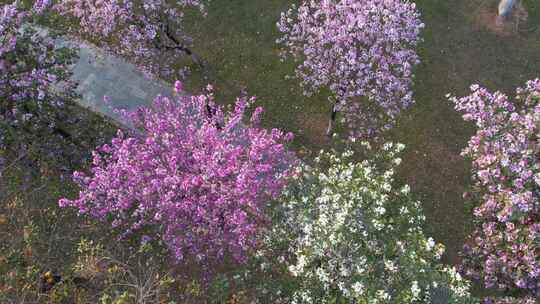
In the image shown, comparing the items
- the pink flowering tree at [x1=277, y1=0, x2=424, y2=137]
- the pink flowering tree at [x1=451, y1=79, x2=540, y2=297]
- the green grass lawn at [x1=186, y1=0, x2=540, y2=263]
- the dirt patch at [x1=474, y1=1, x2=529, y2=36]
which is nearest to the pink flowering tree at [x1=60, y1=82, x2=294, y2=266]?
the pink flowering tree at [x1=277, y1=0, x2=424, y2=137]

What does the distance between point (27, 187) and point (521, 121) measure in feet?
55.9

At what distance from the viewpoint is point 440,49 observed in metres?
22.7

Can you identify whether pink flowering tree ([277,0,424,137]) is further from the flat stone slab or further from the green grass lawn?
the flat stone slab

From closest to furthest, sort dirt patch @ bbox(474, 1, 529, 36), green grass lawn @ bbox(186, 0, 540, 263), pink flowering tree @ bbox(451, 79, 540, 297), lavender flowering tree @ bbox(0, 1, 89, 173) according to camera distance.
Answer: pink flowering tree @ bbox(451, 79, 540, 297), lavender flowering tree @ bbox(0, 1, 89, 173), green grass lawn @ bbox(186, 0, 540, 263), dirt patch @ bbox(474, 1, 529, 36)

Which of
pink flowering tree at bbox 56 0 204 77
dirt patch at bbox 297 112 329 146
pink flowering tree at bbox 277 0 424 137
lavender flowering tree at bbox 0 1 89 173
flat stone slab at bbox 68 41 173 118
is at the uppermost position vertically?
pink flowering tree at bbox 277 0 424 137

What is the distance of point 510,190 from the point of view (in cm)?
1287

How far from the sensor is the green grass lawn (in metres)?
20.2

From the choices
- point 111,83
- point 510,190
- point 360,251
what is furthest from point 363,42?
point 111,83

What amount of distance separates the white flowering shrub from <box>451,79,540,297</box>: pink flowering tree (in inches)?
96.1

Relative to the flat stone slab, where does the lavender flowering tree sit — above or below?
below

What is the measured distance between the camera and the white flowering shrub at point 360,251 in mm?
11258

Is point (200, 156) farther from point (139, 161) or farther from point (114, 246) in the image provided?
point (114, 246)

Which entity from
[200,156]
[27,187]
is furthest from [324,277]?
[27,187]

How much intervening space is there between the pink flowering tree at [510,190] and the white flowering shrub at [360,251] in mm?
2440
